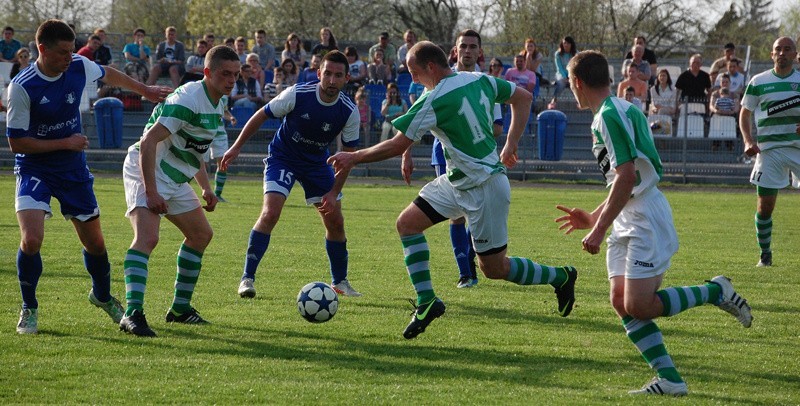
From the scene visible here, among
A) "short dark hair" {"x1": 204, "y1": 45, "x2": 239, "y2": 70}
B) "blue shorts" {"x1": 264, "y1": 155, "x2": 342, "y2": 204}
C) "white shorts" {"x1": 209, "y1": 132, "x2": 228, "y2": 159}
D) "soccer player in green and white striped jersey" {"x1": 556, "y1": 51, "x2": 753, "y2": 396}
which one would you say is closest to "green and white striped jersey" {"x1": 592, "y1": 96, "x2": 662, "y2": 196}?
"soccer player in green and white striped jersey" {"x1": 556, "y1": 51, "x2": 753, "y2": 396}

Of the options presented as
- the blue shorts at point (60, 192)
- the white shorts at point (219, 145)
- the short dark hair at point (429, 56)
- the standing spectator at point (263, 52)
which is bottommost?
the white shorts at point (219, 145)

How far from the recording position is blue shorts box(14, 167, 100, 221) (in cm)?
668

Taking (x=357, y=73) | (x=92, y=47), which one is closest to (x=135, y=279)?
(x=357, y=73)

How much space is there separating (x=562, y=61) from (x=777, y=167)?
38.7 feet

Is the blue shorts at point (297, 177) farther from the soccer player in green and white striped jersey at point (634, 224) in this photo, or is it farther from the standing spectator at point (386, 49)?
the standing spectator at point (386, 49)

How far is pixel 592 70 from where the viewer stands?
5402mm

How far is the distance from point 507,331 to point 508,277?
1.37ft

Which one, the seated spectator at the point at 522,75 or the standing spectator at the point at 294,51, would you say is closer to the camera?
the seated spectator at the point at 522,75

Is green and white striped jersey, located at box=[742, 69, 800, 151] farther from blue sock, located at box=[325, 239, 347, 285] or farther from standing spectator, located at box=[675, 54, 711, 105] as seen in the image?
standing spectator, located at box=[675, 54, 711, 105]

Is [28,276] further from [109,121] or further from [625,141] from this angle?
[109,121]

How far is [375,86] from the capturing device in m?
22.3

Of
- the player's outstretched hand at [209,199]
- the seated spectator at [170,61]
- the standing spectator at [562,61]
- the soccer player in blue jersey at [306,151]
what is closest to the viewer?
the player's outstretched hand at [209,199]

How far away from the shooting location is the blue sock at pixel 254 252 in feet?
27.3

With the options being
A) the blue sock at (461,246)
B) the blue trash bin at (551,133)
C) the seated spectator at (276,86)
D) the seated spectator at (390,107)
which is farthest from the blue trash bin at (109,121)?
the blue sock at (461,246)
